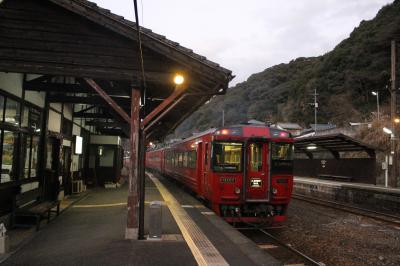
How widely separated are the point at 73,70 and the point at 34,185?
4.33 metres

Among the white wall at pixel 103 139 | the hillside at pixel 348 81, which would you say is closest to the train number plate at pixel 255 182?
the white wall at pixel 103 139

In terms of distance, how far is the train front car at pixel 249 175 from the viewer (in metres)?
10.2

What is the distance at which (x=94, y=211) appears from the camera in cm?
1057

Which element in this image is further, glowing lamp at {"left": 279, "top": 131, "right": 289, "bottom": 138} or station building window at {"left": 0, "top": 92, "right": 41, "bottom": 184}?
glowing lamp at {"left": 279, "top": 131, "right": 289, "bottom": 138}

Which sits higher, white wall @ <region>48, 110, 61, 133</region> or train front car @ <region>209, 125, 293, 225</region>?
white wall @ <region>48, 110, 61, 133</region>

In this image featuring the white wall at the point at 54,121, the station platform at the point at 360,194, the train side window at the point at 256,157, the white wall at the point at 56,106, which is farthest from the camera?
the station platform at the point at 360,194

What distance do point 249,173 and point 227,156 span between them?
73cm

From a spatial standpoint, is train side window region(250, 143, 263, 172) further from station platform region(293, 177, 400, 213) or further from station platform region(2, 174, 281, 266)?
station platform region(293, 177, 400, 213)

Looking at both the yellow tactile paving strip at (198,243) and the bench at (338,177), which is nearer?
the yellow tactile paving strip at (198,243)

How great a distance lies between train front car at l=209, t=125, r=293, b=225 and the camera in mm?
10242

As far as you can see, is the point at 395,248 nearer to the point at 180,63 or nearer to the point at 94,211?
the point at 180,63

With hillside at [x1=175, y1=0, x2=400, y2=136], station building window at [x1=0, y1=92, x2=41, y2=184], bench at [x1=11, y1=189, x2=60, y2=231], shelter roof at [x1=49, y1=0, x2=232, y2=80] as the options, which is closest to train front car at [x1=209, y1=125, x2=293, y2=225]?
shelter roof at [x1=49, y1=0, x2=232, y2=80]

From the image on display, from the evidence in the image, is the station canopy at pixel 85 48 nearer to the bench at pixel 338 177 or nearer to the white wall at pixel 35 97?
the white wall at pixel 35 97

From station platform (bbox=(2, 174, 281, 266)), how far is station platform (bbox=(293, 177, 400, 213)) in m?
8.68
